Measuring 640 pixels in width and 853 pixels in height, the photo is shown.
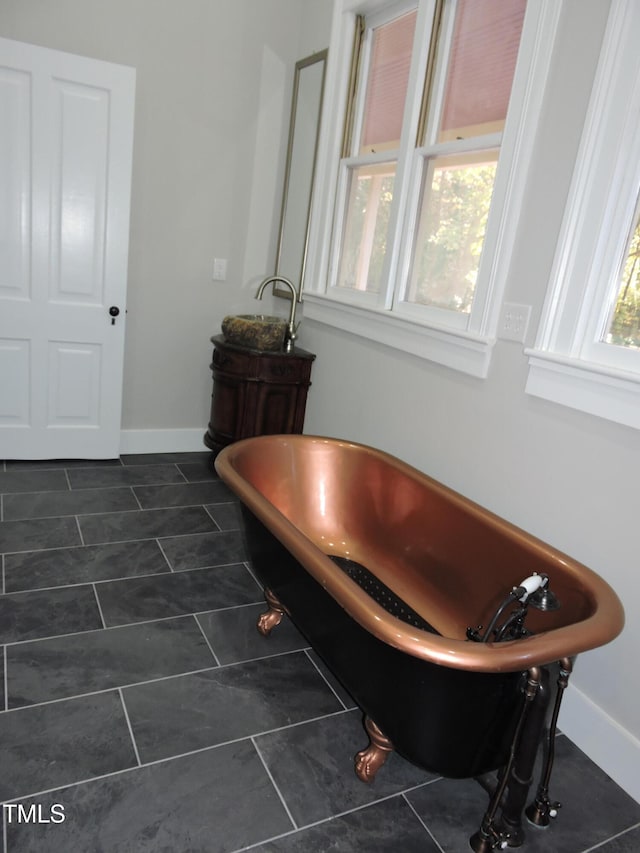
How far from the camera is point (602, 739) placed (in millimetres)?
1746

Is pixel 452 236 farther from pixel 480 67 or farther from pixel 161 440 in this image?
pixel 161 440

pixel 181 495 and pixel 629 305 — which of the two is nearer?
pixel 629 305

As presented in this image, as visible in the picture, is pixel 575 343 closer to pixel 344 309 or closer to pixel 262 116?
pixel 344 309

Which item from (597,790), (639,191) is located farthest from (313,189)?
(597,790)

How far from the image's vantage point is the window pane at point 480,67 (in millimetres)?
2188

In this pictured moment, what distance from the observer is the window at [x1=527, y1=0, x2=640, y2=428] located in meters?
1.68

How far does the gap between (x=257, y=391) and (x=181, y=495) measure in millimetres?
693

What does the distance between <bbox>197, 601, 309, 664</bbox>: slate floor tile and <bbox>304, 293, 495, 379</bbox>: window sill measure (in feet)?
3.83

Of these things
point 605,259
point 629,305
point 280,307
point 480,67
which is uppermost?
point 480,67

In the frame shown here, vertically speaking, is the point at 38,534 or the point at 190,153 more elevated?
the point at 190,153

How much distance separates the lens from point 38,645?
76.2 inches

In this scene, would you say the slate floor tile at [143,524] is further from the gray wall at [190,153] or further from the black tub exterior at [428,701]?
the black tub exterior at [428,701]

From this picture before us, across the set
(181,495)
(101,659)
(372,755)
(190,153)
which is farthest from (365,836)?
(190,153)

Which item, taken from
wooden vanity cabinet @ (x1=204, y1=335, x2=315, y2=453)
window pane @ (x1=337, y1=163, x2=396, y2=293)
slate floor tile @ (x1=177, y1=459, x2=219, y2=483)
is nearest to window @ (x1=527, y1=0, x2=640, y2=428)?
window pane @ (x1=337, y1=163, x2=396, y2=293)
